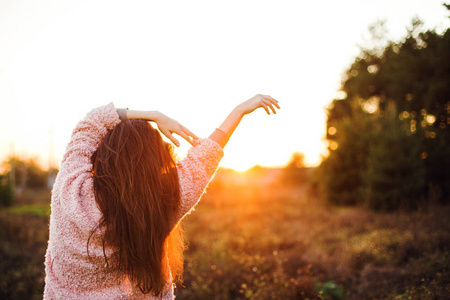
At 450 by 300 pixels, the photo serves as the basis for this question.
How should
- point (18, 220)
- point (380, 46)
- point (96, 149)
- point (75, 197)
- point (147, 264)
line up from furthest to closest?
point (380, 46), point (18, 220), point (96, 149), point (147, 264), point (75, 197)

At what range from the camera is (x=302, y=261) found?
19.4ft

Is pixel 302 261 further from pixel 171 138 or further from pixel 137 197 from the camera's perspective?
pixel 137 197

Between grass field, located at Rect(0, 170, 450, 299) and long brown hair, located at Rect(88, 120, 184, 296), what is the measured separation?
8.99 feet

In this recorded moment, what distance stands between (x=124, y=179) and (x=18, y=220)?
29.2ft

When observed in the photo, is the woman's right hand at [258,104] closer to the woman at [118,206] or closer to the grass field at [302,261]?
the woman at [118,206]

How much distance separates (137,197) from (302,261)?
5.14 m

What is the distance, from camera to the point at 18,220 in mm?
8547

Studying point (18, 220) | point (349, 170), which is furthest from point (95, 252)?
point (349, 170)

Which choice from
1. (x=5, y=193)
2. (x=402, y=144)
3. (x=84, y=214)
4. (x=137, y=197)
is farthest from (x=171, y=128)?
(x=5, y=193)

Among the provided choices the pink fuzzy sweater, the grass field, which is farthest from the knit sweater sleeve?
the grass field

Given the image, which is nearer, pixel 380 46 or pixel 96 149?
pixel 96 149

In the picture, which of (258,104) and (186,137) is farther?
(258,104)

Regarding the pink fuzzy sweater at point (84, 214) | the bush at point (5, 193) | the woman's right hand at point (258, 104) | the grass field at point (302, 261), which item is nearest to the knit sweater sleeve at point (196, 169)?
the pink fuzzy sweater at point (84, 214)

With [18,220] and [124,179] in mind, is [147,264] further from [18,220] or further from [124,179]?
[18,220]
